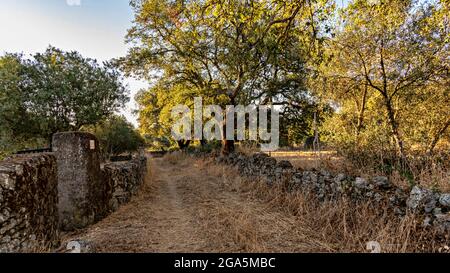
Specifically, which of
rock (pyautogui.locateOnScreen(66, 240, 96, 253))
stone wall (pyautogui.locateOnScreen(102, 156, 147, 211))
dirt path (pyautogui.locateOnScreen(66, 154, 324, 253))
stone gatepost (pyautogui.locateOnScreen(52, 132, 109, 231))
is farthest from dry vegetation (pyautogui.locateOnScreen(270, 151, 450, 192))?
stone gatepost (pyautogui.locateOnScreen(52, 132, 109, 231))

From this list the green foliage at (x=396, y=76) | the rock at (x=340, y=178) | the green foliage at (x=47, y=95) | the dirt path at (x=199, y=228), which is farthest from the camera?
the green foliage at (x=47, y=95)

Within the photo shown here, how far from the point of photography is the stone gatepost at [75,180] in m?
5.41

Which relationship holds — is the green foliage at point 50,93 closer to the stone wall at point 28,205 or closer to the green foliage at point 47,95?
the green foliage at point 47,95

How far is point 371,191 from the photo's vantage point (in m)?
4.91

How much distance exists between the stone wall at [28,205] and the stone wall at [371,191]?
5.75 meters

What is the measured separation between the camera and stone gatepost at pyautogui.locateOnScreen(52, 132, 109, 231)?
5.41 meters

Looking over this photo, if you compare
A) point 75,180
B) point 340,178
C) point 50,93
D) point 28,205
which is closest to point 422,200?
point 340,178

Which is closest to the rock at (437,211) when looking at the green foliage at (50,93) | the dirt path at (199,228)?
the dirt path at (199,228)

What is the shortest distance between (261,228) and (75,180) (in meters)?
4.35

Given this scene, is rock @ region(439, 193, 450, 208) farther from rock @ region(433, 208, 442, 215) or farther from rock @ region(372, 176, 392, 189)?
rock @ region(372, 176, 392, 189)

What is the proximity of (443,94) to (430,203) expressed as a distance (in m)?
8.20

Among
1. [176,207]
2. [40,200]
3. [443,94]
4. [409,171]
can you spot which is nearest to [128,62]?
[176,207]

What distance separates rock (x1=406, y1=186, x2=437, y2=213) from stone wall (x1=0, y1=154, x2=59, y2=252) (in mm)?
6147
